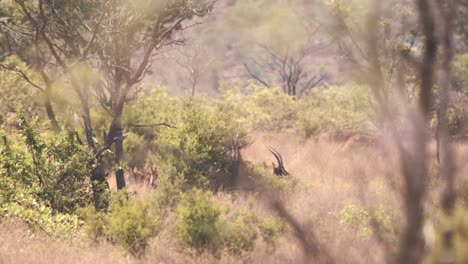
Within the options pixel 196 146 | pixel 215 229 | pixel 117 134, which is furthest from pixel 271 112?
pixel 215 229

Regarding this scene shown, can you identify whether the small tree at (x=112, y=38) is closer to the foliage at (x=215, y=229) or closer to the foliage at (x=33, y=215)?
the foliage at (x=33, y=215)

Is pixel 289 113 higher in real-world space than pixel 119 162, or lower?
higher

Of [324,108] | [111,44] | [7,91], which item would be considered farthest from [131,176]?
[324,108]

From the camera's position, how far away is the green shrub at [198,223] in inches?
209

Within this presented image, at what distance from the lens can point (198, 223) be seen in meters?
5.45

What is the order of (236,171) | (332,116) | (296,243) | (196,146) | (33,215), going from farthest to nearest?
(332,116), (236,171), (196,146), (33,215), (296,243)

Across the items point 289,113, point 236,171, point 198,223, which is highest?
point 289,113

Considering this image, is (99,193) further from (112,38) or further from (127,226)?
(112,38)

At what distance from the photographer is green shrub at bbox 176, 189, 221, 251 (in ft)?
17.5

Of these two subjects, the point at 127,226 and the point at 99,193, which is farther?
the point at 99,193

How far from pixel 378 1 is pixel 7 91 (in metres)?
17.0

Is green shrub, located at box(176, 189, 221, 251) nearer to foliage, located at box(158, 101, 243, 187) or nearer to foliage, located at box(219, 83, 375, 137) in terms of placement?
foliage, located at box(158, 101, 243, 187)

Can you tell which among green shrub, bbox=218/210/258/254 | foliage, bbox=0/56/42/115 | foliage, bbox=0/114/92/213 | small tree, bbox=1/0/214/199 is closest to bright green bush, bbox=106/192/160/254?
green shrub, bbox=218/210/258/254

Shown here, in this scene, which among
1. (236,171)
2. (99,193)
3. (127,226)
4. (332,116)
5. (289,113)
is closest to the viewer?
(127,226)
